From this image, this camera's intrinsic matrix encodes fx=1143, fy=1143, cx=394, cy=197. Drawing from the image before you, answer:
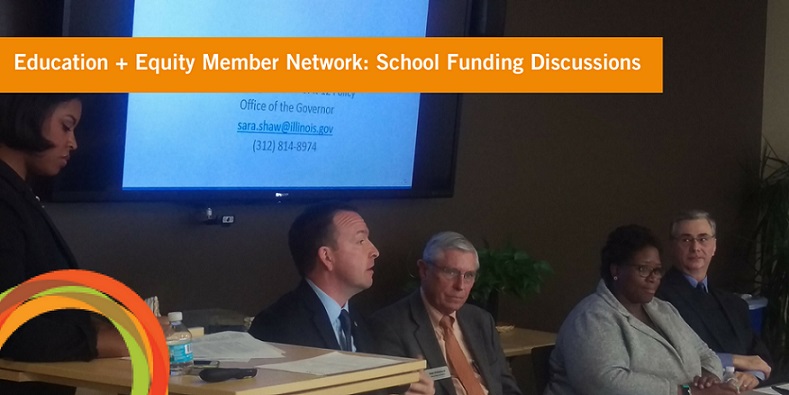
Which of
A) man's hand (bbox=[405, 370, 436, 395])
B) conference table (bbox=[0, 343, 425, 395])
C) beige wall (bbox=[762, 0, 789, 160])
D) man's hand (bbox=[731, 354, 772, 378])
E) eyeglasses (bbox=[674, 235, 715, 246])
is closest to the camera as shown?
conference table (bbox=[0, 343, 425, 395])

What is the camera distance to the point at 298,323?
3338 millimetres

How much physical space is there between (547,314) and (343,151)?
70.6 inches

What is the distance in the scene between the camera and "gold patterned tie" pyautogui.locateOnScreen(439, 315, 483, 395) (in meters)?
3.81

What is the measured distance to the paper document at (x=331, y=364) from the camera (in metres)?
2.56

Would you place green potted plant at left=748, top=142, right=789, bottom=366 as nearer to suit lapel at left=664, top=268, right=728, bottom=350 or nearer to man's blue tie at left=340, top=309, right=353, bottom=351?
suit lapel at left=664, top=268, right=728, bottom=350

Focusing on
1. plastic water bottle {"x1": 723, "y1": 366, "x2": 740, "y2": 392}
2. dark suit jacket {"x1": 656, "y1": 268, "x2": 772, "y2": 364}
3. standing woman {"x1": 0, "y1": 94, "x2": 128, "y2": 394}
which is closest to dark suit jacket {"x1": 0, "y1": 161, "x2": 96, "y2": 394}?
standing woman {"x1": 0, "y1": 94, "x2": 128, "y2": 394}

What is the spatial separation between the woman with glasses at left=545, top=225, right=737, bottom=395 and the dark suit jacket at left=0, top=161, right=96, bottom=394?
199 centimetres

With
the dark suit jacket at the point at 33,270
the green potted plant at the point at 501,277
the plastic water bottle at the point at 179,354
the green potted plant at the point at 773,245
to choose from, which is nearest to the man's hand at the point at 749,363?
the green potted plant at the point at 501,277

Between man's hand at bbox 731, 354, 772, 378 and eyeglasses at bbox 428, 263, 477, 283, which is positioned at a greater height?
eyeglasses at bbox 428, 263, 477, 283

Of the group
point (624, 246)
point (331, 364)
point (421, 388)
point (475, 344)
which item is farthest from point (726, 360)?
point (331, 364)

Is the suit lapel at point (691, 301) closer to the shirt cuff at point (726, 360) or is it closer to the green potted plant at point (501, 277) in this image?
the shirt cuff at point (726, 360)

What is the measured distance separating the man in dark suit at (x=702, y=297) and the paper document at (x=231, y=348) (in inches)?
98.5

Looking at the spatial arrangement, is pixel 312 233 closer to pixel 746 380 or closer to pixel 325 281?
pixel 325 281

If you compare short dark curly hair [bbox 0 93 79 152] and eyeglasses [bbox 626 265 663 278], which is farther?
eyeglasses [bbox 626 265 663 278]
